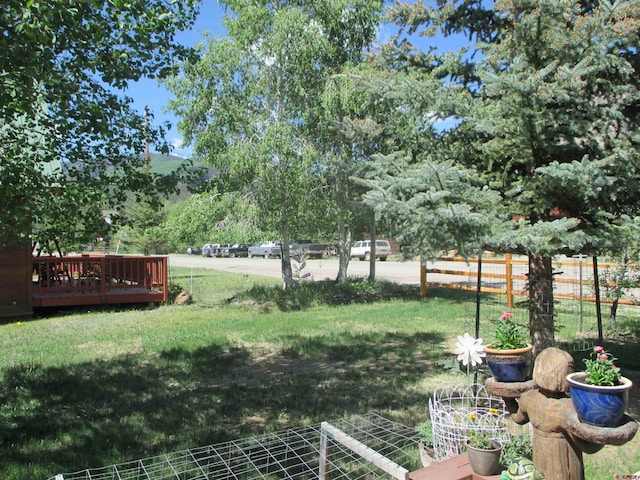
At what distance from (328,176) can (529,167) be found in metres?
7.96

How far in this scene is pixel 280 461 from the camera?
3441mm

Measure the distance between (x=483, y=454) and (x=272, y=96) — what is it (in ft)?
35.7

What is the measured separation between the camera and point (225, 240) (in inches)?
463

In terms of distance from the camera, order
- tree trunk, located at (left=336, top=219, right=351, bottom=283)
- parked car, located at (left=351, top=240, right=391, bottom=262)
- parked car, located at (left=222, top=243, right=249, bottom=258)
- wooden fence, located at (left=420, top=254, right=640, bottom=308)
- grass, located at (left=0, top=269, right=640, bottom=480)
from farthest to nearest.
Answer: parked car, located at (left=222, top=243, right=249, bottom=258)
parked car, located at (left=351, top=240, right=391, bottom=262)
tree trunk, located at (left=336, top=219, right=351, bottom=283)
wooden fence, located at (left=420, top=254, right=640, bottom=308)
grass, located at (left=0, top=269, right=640, bottom=480)

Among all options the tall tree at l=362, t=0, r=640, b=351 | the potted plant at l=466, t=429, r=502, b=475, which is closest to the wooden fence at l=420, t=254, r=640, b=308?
the tall tree at l=362, t=0, r=640, b=351

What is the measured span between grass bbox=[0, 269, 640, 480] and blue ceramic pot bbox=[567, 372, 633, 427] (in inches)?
76.6

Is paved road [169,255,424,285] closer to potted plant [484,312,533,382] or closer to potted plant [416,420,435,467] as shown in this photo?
potted plant [416,420,435,467]

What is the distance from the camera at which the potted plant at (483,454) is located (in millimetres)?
2561

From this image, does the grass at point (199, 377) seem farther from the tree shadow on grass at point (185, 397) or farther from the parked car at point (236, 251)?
the parked car at point (236, 251)

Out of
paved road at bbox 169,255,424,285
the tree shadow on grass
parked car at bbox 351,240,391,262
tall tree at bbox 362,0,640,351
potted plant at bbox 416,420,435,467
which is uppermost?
tall tree at bbox 362,0,640,351

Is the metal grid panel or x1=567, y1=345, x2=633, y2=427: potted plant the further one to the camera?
the metal grid panel

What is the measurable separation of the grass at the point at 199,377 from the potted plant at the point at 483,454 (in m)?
1.44

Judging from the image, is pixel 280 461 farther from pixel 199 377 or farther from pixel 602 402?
pixel 199 377

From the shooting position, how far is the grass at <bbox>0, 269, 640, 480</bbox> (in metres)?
4.22
